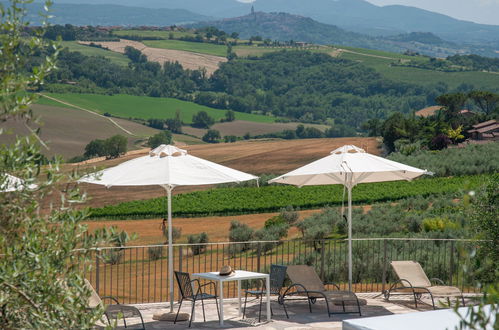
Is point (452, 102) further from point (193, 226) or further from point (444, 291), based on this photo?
point (444, 291)

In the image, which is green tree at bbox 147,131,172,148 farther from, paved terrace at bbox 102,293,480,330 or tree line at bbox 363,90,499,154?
paved terrace at bbox 102,293,480,330

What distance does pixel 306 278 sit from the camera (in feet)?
36.0

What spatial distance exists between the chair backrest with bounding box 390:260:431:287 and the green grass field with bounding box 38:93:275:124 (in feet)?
291

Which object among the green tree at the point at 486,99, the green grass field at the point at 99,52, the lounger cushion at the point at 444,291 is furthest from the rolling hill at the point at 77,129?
the lounger cushion at the point at 444,291

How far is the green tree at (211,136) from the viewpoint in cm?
9956

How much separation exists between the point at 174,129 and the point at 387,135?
5062 centimetres

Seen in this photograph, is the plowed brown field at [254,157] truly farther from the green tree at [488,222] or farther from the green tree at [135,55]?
the green tree at [135,55]

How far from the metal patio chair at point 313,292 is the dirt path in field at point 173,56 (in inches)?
5183

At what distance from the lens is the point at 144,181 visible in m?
9.73

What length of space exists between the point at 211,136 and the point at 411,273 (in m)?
88.9

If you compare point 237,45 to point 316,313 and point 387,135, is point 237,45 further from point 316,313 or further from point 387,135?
point 316,313

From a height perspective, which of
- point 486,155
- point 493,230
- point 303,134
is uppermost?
point 493,230

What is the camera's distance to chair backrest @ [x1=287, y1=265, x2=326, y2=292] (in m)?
10.8

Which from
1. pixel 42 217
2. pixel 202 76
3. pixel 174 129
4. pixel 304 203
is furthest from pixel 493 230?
pixel 202 76
